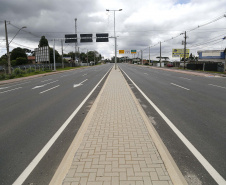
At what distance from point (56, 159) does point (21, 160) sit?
2.35ft

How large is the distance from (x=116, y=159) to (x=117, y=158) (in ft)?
0.13

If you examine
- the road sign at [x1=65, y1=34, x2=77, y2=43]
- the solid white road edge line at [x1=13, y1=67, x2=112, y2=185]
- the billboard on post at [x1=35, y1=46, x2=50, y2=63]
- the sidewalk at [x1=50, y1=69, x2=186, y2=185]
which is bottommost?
the solid white road edge line at [x1=13, y1=67, x2=112, y2=185]

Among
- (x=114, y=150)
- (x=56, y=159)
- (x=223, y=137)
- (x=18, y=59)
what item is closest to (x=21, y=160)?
(x=56, y=159)

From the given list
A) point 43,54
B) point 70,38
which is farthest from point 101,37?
point 43,54

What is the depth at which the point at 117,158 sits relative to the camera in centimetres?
339

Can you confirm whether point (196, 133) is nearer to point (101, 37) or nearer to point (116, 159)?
point (116, 159)

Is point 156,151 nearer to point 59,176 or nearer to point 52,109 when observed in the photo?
point 59,176

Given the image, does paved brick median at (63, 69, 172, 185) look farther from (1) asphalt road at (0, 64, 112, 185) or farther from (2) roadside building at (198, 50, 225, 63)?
(2) roadside building at (198, 50, 225, 63)

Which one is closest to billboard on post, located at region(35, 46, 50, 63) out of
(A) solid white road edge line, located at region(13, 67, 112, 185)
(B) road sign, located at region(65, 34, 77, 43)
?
(B) road sign, located at region(65, 34, 77, 43)

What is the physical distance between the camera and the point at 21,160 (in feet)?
12.1

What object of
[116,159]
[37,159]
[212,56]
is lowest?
[37,159]

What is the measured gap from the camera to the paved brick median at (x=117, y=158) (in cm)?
284

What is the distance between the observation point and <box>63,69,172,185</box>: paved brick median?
2836 mm

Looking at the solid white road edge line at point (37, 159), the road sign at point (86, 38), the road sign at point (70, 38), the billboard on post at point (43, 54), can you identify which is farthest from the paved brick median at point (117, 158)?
the billboard on post at point (43, 54)
